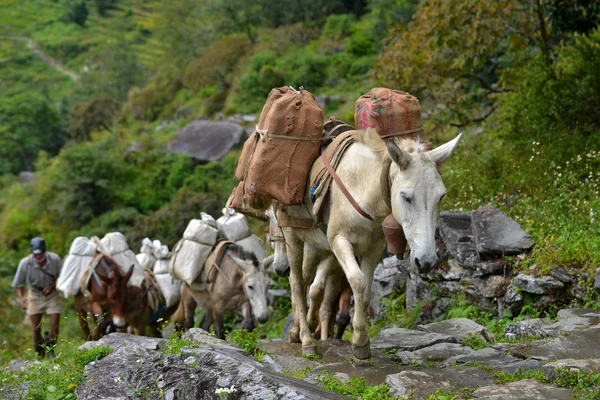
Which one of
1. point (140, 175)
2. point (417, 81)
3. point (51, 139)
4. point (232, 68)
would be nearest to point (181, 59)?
point (232, 68)

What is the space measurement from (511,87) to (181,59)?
34.6 meters

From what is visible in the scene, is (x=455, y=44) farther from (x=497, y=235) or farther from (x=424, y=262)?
(x=424, y=262)

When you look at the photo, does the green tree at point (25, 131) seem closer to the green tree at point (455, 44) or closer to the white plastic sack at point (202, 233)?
the green tree at point (455, 44)

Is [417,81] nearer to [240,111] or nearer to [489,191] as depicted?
[489,191]

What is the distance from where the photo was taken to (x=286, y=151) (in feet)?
21.2

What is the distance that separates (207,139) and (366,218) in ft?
90.3

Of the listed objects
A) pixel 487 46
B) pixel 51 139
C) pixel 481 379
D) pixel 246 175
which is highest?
pixel 487 46

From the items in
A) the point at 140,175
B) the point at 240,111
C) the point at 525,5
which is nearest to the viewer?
the point at 525,5

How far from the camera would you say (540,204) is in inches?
387

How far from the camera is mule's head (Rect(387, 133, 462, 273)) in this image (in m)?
5.01

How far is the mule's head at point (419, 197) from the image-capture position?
501 centimetres

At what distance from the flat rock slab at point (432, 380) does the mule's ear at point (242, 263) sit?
4820mm

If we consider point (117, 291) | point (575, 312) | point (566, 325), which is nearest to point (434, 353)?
point (566, 325)

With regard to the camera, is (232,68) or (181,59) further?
(181,59)
